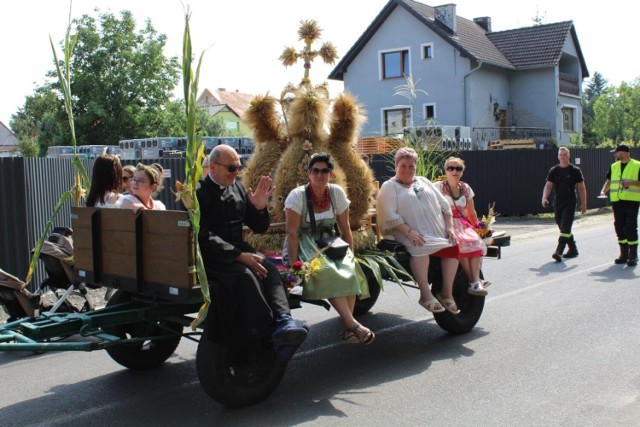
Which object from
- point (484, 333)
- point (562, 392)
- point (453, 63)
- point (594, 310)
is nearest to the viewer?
point (562, 392)

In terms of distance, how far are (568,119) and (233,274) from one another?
147 ft

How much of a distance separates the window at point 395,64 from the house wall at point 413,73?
30 centimetres

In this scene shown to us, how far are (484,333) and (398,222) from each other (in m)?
1.56

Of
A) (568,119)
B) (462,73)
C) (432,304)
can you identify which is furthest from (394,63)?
(432,304)

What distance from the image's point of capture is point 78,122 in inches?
1683

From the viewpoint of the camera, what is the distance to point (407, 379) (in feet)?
19.3

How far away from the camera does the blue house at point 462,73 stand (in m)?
38.8

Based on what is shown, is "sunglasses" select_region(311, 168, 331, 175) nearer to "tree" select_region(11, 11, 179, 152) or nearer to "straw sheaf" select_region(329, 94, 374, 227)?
"straw sheaf" select_region(329, 94, 374, 227)

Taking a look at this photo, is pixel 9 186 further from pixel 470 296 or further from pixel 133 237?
pixel 470 296

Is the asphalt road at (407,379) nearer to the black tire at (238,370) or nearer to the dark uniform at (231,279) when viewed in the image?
the black tire at (238,370)

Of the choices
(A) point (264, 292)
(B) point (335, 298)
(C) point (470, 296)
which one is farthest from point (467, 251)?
(A) point (264, 292)

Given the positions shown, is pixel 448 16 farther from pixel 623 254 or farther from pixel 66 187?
pixel 66 187

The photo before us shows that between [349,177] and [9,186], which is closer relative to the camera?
[349,177]

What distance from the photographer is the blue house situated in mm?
38812
